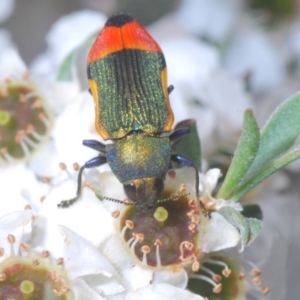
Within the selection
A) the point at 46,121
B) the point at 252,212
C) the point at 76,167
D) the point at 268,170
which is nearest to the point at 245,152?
the point at 268,170

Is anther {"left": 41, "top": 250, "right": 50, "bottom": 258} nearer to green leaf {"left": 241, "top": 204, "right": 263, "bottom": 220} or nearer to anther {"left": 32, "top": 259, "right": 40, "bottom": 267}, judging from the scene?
anther {"left": 32, "top": 259, "right": 40, "bottom": 267}

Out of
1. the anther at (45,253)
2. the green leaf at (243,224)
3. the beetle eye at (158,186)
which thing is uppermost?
the beetle eye at (158,186)

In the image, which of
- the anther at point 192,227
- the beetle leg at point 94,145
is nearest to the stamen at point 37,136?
the beetle leg at point 94,145

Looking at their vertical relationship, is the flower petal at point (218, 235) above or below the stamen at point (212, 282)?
above

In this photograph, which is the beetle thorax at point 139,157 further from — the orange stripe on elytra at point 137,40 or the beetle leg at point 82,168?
the orange stripe on elytra at point 137,40

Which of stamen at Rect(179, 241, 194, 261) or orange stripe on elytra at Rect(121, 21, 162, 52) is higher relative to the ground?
orange stripe on elytra at Rect(121, 21, 162, 52)

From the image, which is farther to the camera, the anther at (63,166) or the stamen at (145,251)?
the anther at (63,166)

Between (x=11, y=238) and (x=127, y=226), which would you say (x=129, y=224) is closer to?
(x=127, y=226)

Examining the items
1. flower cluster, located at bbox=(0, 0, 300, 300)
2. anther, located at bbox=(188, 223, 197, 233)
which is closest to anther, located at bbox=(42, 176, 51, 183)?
flower cluster, located at bbox=(0, 0, 300, 300)
